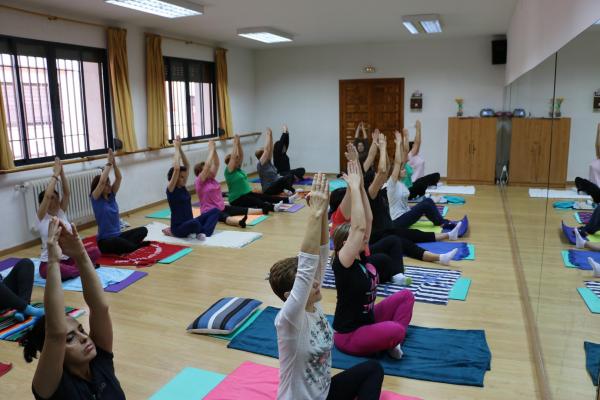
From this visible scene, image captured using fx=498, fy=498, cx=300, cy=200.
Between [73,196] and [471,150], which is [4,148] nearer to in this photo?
[73,196]

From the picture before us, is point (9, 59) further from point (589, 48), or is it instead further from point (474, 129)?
point (474, 129)

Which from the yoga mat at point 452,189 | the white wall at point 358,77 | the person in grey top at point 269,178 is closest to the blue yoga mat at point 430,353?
the person in grey top at point 269,178

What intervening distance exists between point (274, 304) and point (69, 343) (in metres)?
2.36

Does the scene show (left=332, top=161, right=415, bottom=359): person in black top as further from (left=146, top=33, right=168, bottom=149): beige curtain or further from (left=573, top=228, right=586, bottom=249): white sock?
(left=146, top=33, right=168, bottom=149): beige curtain

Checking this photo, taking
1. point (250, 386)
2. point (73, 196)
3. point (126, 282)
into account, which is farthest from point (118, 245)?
point (250, 386)

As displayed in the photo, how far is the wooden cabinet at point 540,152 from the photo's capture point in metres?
2.76

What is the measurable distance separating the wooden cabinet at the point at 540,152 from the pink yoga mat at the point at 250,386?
154 centimetres

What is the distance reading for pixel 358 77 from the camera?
32.6ft

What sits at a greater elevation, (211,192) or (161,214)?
(211,192)

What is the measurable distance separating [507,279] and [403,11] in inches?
152

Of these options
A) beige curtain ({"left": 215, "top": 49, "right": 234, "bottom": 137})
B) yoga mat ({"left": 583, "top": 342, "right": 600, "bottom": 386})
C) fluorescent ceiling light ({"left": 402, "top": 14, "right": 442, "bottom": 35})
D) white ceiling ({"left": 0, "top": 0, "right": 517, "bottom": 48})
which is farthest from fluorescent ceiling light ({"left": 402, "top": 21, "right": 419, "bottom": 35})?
yoga mat ({"left": 583, "top": 342, "right": 600, "bottom": 386})

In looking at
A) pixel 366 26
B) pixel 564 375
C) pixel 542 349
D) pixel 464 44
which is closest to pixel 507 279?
pixel 542 349

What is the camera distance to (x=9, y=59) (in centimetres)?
545

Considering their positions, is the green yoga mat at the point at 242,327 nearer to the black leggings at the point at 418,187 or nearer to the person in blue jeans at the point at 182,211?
the person in blue jeans at the point at 182,211
